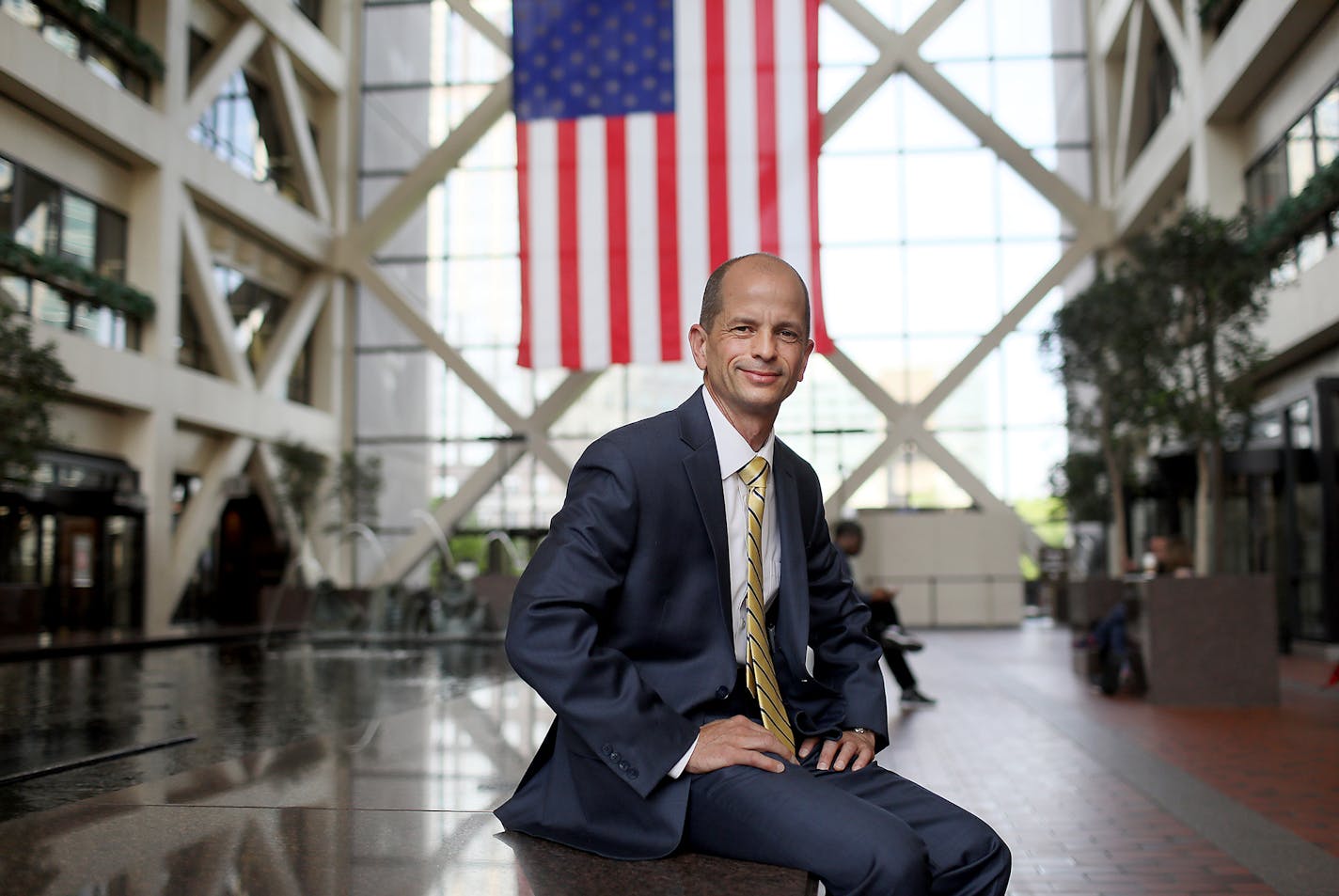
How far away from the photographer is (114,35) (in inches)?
766

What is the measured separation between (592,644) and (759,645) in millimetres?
346

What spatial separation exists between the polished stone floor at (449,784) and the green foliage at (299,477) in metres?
12.8

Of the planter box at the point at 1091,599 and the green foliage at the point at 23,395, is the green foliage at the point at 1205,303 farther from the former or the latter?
the green foliage at the point at 23,395

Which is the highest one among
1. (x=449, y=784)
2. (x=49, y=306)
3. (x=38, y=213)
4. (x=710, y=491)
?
(x=38, y=213)

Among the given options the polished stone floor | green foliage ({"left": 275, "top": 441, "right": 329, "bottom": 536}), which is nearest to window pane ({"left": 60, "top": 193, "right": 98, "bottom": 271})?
green foliage ({"left": 275, "top": 441, "right": 329, "bottom": 536})

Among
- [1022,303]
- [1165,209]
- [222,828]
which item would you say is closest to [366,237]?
[1022,303]

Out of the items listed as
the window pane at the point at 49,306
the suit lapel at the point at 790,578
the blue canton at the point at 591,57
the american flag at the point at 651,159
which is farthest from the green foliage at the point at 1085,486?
the suit lapel at the point at 790,578

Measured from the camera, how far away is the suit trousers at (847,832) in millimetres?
1844

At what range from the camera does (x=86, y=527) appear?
1931 centimetres

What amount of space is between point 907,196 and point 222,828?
26.7 m

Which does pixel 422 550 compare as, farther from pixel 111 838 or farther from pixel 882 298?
pixel 111 838

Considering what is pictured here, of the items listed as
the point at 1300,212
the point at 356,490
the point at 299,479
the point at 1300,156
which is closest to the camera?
the point at 1300,212

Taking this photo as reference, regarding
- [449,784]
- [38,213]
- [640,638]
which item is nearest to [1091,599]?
[449,784]

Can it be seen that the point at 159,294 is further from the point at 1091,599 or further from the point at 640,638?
the point at 640,638
